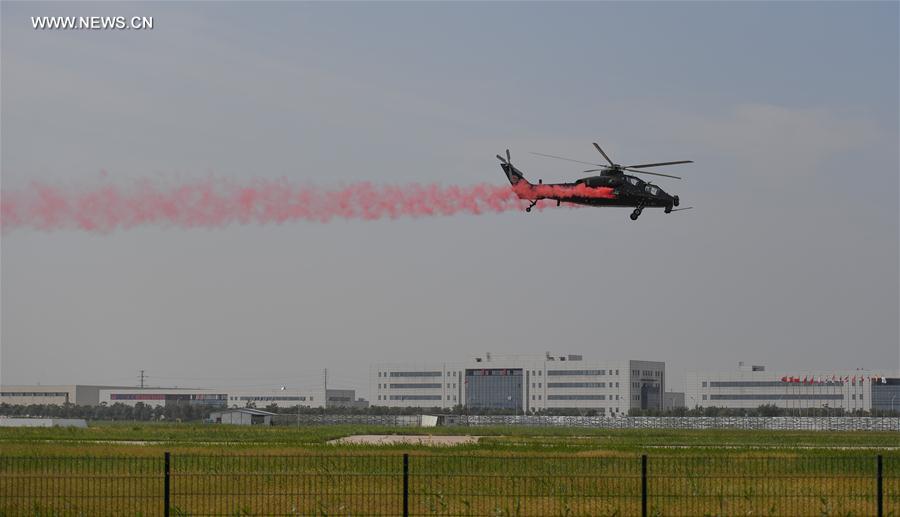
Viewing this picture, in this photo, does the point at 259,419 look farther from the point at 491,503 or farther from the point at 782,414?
the point at 491,503

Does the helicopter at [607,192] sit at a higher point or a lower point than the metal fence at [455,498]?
higher

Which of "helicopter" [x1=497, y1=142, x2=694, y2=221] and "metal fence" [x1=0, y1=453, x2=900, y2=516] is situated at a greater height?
"helicopter" [x1=497, y1=142, x2=694, y2=221]

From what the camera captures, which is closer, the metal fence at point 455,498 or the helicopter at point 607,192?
the metal fence at point 455,498

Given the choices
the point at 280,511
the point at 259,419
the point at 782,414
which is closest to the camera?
the point at 280,511

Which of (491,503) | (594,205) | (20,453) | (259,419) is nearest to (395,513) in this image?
(491,503)

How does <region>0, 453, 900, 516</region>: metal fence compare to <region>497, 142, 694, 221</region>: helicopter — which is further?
<region>497, 142, 694, 221</region>: helicopter

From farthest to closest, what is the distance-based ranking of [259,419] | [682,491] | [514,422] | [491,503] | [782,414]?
[782,414], [514,422], [259,419], [682,491], [491,503]

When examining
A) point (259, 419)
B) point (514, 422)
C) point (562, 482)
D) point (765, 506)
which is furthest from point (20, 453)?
point (514, 422)

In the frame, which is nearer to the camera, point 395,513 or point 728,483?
point 395,513

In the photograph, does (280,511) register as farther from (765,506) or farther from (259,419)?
(259,419)

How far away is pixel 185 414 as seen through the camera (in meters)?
192

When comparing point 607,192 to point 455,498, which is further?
point 607,192

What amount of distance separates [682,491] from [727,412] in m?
162

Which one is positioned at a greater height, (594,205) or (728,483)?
(594,205)
